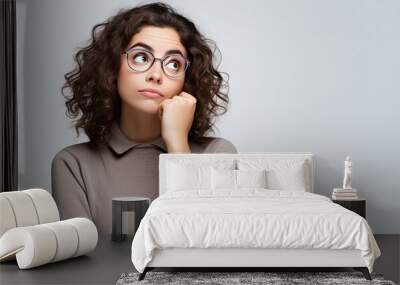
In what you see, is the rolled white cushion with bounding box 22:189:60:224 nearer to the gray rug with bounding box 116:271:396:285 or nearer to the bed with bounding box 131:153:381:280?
the gray rug with bounding box 116:271:396:285

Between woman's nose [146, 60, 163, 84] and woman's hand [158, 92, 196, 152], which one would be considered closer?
woman's nose [146, 60, 163, 84]

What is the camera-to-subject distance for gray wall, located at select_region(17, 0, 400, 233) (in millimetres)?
6938

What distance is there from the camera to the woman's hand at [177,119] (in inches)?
272

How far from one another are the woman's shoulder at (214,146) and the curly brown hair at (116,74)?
0.05 metres

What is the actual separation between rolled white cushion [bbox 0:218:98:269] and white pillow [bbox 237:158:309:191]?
1898 millimetres

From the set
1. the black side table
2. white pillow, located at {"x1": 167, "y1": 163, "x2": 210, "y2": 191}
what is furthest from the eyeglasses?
the black side table

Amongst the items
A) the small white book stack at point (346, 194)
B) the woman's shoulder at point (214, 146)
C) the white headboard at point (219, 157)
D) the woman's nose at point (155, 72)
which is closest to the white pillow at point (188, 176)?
the white headboard at point (219, 157)

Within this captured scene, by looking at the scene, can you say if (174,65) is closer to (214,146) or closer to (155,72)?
(155,72)

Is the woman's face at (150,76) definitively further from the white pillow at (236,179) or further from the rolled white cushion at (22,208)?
the rolled white cushion at (22,208)

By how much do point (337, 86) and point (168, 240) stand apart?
2.95 metres

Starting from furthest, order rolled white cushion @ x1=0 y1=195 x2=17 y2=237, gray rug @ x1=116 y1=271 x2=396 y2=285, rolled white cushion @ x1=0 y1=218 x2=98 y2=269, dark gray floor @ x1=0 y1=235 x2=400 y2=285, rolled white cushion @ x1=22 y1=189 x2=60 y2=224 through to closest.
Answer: rolled white cushion @ x1=22 y1=189 x2=60 y2=224, rolled white cushion @ x1=0 y1=195 x2=17 y2=237, rolled white cushion @ x1=0 y1=218 x2=98 y2=269, dark gray floor @ x1=0 y1=235 x2=400 y2=285, gray rug @ x1=116 y1=271 x2=396 y2=285

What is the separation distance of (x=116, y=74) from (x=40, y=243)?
7.46 feet

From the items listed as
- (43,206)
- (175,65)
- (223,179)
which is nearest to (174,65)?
(175,65)

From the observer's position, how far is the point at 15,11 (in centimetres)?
696
